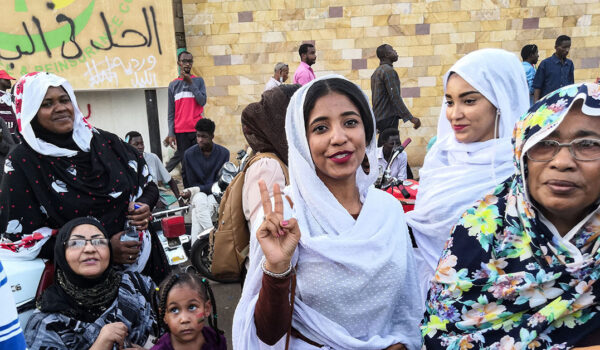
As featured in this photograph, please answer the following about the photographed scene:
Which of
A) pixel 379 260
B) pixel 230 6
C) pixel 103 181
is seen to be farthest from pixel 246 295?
pixel 230 6

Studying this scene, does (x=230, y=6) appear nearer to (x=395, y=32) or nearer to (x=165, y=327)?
(x=395, y=32)

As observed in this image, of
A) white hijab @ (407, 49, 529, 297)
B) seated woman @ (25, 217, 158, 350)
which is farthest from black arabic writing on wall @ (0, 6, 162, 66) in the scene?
white hijab @ (407, 49, 529, 297)

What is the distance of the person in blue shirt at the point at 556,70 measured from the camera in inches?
299

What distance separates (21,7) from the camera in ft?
24.7

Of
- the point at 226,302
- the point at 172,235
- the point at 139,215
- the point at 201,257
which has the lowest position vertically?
the point at 226,302

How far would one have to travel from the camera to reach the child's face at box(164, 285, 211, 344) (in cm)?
222

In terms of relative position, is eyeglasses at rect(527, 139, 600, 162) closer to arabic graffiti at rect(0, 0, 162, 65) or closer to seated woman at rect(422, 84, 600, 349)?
seated woman at rect(422, 84, 600, 349)

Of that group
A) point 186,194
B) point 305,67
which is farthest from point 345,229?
point 305,67

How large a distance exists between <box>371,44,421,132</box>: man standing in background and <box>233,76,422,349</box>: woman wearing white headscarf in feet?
17.0

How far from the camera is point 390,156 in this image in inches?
211

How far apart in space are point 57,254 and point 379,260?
5.57 feet

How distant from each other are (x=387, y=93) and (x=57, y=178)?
512 cm

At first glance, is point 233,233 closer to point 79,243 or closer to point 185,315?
point 185,315

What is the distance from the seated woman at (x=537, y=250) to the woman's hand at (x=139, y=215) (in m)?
1.86
